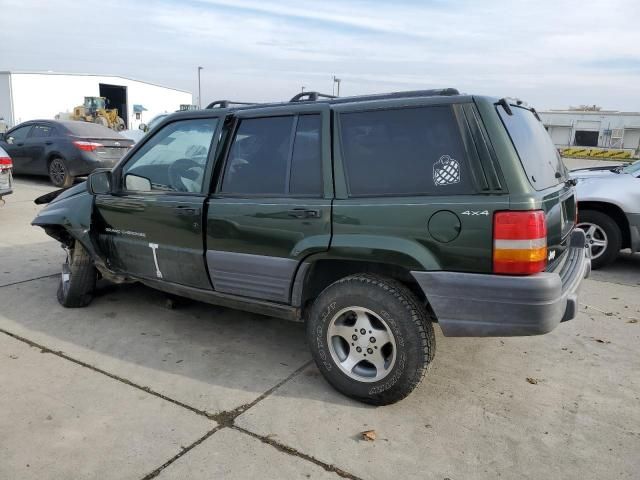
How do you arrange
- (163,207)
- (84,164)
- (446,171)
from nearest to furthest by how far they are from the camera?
(446,171), (163,207), (84,164)

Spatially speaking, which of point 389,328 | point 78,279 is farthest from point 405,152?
point 78,279

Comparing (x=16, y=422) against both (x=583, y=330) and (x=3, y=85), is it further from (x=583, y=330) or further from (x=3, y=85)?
(x=3, y=85)

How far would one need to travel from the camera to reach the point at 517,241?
2609 mm

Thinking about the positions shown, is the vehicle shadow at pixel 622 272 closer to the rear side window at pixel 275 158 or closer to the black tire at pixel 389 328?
the black tire at pixel 389 328

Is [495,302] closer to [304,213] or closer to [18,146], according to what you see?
[304,213]

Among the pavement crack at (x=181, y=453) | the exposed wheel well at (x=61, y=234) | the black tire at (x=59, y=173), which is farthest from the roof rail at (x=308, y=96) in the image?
the black tire at (x=59, y=173)

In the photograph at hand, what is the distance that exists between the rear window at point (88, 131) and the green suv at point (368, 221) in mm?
8787

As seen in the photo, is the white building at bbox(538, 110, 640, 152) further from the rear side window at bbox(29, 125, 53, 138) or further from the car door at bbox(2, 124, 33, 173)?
the car door at bbox(2, 124, 33, 173)

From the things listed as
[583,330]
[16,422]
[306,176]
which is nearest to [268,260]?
[306,176]

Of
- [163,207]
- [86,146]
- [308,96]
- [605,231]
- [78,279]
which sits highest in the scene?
[308,96]

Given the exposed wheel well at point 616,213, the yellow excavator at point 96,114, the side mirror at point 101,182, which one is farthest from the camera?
the yellow excavator at point 96,114

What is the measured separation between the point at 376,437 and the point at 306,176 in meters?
1.57

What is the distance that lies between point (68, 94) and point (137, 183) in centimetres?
4400

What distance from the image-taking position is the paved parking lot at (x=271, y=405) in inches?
101
